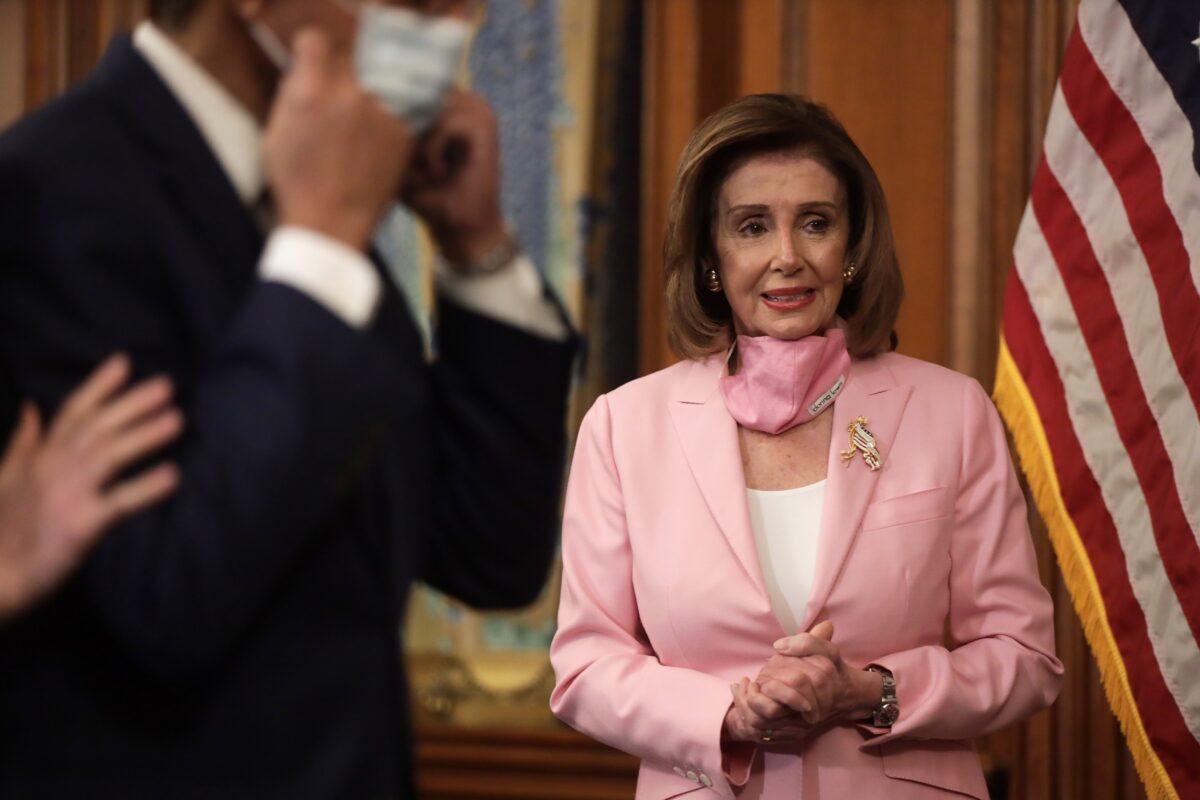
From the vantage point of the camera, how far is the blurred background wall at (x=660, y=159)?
141 inches

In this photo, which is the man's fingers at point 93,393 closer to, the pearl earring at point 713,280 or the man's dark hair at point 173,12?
the man's dark hair at point 173,12

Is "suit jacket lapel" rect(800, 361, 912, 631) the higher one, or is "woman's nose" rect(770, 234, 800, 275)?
"woman's nose" rect(770, 234, 800, 275)

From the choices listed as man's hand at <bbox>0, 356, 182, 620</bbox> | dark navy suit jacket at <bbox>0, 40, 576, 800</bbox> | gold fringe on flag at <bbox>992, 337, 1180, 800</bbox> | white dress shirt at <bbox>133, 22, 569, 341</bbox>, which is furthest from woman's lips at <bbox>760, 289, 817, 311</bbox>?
man's hand at <bbox>0, 356, 182, 620</bbox>

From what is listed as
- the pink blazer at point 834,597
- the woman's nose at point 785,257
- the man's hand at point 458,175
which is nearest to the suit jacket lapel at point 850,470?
the pink blazer at point 834,597

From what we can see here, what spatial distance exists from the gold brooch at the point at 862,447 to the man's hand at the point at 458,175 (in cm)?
114

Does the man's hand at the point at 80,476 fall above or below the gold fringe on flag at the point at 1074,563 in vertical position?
above

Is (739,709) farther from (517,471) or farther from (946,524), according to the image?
(517,471)

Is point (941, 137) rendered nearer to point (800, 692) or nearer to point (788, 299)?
point (788, 299)

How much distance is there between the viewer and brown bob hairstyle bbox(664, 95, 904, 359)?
2.43 metres

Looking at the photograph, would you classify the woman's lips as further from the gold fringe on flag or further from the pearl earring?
the gold fringe on flag

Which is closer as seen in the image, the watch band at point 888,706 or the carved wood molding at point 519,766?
the watch band at point 888,706

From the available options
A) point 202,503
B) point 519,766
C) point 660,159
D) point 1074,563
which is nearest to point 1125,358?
point 1074,563

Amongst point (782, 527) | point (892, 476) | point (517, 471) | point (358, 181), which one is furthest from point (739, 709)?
point (358, 181)

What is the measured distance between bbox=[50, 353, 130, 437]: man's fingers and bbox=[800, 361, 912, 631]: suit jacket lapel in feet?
4.42
